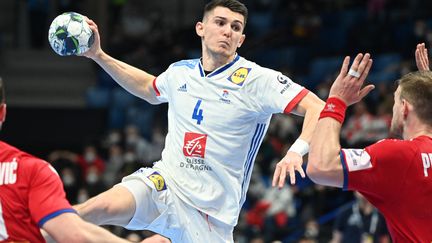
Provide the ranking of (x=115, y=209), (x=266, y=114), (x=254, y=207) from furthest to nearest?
1. (x=254, y=207)
2. (x=266, y=114)
3. (x=115, y=209)

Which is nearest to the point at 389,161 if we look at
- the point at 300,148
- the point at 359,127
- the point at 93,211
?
the point at 300,148

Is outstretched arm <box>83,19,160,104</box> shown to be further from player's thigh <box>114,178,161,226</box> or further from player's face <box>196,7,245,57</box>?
player's thigh <box>114,178,161,226</box>

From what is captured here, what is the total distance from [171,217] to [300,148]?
58.4 inches

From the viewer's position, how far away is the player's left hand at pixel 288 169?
6.12 metres

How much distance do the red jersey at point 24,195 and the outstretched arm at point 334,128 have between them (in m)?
1.53

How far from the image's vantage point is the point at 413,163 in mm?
5465

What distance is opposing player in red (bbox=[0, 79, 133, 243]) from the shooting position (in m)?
5.06

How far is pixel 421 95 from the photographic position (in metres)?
5.56

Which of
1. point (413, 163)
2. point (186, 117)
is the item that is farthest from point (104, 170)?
point (413, 163)

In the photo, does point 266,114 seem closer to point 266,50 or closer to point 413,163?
point 413,163

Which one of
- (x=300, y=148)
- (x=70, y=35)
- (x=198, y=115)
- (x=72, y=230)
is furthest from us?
(x=70, y=35)

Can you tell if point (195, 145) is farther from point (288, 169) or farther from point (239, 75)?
point (288, 169)

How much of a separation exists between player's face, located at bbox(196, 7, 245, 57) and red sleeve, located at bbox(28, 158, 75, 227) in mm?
3082

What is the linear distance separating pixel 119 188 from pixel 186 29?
16.6 meters
